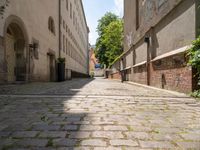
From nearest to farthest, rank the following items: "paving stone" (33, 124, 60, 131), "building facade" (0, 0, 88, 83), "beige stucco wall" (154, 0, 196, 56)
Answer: "paving stone" (33, 124, 60, 131)
"beige stucco wall" (154, 0, 196, 56)
"building facade" (0, 0, 88, 83)

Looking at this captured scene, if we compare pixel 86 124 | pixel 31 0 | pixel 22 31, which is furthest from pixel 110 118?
pixel 31 0

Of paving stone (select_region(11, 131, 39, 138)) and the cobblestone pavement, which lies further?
paving stone (select_region(11, 131, 39, 138))

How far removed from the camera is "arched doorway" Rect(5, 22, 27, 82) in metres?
12.2

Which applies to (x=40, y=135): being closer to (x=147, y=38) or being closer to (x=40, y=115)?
(x=40, y=115)

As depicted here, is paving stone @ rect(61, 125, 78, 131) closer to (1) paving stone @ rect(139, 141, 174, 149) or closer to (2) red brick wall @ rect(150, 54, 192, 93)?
Result: (1) paving stone @ rect(139, 141, 174, 149)

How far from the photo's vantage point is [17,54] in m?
12.6

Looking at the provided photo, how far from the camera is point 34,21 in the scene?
14.5 metres

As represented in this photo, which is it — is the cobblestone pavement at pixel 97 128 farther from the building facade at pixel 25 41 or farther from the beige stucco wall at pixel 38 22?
the beige stucco wall at pixel 38 22

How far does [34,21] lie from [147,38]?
6.65 meters

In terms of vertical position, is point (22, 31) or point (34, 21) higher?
point (34, 21)

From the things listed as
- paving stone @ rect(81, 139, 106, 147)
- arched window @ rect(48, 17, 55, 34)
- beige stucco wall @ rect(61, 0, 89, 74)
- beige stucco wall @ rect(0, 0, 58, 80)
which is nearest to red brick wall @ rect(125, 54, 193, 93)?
paving stone @ rect(81, 139, 106, 147)

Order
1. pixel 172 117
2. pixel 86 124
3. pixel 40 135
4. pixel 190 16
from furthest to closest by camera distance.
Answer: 1. pixel 190 16
2. pixel 172 117
3. pixel 86 124
4. pixel 40 135

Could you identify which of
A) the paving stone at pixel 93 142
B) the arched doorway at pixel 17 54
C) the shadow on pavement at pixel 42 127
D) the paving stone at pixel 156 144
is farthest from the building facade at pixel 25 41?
the paving stone at pixel 156 144

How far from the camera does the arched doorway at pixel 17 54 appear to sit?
12.2m
